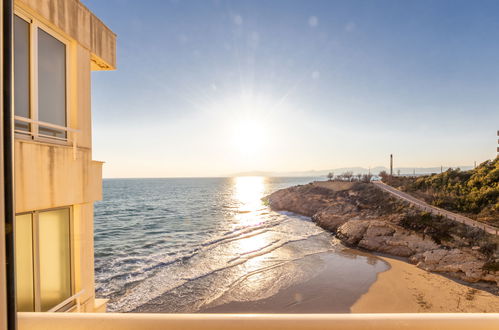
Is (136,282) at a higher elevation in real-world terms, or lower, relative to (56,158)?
lower

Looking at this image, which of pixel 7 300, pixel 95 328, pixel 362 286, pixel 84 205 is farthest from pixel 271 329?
pixel 362 286

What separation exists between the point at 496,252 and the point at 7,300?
62.7ft

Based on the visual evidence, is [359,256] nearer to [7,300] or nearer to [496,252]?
[496,252]

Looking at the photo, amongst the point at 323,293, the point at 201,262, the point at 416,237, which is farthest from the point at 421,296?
the point at 201,262

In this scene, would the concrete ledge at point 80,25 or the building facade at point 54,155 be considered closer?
the building facade at point 54,155

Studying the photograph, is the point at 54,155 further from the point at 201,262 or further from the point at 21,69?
the point at 201,262

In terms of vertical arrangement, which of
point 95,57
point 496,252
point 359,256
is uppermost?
point 95,57

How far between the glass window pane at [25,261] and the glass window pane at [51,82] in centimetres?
146

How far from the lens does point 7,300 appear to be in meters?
1.29

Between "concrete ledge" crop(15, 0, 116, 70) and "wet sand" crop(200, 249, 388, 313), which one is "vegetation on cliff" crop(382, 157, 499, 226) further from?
"concrete ledge" crop(15, 0, 116, 70)

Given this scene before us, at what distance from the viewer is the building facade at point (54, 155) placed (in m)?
3.43

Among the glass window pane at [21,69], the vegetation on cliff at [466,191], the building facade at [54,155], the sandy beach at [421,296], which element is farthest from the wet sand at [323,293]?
the vegetation on cliff at [466,191]

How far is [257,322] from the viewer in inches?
61.7

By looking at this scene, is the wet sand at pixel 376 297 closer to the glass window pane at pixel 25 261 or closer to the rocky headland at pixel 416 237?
the rocky headland at pixel 416 237
